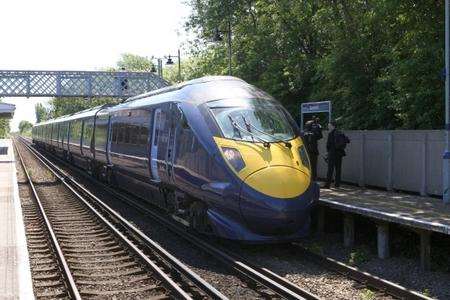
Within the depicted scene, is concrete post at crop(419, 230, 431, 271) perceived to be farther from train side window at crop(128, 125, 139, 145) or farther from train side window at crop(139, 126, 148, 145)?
train side window at crop(128, 125, 139, 145)

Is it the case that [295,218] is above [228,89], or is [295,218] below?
below

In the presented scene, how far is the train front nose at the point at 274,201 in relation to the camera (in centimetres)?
901

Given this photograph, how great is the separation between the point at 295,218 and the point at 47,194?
12.1 metres

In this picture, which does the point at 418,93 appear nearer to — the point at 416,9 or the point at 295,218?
the point at 416,9

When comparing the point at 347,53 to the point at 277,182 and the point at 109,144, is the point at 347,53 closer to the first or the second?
the point at 109,144

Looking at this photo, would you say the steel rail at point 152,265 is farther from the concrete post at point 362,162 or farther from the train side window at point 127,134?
the concrete post at point 362,162

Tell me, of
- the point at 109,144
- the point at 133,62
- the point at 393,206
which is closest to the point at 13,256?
the point at 393,206

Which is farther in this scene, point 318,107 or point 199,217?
point 318,107

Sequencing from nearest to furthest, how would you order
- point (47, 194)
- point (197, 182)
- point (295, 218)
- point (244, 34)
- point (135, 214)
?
point (295, 218) < point (197, 182) < point (135, 214) < point (47, 194) < point (244, 34)

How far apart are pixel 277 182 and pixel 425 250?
92.9 inches

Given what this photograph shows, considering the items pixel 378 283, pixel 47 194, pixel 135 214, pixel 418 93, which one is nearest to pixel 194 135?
pixel 378 283

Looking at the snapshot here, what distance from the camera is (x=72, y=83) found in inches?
2264

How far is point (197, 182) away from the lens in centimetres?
1002

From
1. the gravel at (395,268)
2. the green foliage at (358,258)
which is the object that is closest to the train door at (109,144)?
the gravel at (395,268)
